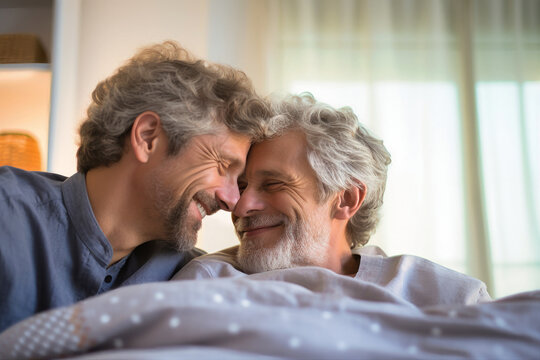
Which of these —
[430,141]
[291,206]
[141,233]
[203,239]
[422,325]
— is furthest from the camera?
[430,141]

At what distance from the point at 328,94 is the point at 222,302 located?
242cm

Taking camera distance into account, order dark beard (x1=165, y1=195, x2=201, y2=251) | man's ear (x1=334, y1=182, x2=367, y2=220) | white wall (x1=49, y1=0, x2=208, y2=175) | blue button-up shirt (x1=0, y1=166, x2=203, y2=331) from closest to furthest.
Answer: blue button-up shirt (x1=0, y1=166, x2=203, y2=331), dark beard (x1=165, y1=195, x2=201, y2=251), man's ear (x1=334, y1=182, x2=367, y2=220), white wall (x1=49, y1=0, x2=208, y2=175)

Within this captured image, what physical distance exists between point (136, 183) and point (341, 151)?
2.12ft

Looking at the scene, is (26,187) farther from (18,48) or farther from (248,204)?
(18,48)

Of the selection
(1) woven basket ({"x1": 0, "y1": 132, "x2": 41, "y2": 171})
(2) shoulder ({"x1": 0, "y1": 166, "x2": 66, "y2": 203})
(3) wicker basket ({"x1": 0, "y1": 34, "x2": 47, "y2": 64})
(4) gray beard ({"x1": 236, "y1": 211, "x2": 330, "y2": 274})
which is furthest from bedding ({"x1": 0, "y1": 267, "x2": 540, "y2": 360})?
(3) wicker basket ({"x1": 0, "y1": 34, "x2": 47, "y2": 64})

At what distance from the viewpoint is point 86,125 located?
5.18 feet

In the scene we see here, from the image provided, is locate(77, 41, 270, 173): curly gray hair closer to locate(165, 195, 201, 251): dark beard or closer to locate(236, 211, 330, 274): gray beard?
locate(165, 195, 201, 251): dark beard

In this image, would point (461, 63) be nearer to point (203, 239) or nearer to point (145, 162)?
point (203, 239)

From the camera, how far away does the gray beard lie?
149 centimetres

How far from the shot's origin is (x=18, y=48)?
241 centimetres

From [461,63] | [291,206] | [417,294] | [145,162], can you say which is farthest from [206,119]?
[461,63]

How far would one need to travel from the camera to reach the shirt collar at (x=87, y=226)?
1.30m

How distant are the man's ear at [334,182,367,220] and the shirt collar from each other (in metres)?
0.73

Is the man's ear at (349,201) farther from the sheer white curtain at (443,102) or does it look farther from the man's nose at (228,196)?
the sheer white curtain at (443,102)
